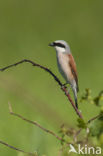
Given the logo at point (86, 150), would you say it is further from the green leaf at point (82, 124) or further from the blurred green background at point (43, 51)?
the blurred green background at point (43, 51)

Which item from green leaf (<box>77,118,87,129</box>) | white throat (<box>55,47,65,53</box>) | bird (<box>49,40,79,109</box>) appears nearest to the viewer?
green leaf (<box>77,118,87,129</box>)

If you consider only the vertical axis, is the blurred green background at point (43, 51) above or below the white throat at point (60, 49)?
below

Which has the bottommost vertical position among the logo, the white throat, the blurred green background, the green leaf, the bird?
the blurred green background

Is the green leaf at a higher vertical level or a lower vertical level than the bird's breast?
higher

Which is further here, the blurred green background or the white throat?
the blurred green background

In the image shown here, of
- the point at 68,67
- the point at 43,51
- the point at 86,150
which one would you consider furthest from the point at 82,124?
the point at 43,51

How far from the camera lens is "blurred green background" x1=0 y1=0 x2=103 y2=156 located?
4.03 metres

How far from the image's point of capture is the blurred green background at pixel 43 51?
159 inches

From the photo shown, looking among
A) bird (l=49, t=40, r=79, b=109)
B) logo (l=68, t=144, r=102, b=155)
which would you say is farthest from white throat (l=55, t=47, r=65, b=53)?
logo (l=68, t=144, r=102, b=155)

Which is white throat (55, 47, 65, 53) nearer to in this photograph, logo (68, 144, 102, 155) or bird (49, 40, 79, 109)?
bird (49, 40, 79, 109)

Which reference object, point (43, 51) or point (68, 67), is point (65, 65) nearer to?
point (68, 67)

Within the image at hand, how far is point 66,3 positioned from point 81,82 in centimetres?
398

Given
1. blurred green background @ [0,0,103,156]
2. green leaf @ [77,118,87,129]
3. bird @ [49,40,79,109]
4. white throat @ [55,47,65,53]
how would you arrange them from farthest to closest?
blurred green background @ [0,0,103,156] < bird @ [49,40,79,109] < white throat @ [55,47,65,53] < green leaf @ [77,118,87,129]

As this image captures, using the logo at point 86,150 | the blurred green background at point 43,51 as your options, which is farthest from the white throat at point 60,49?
the logo at point 86,150
